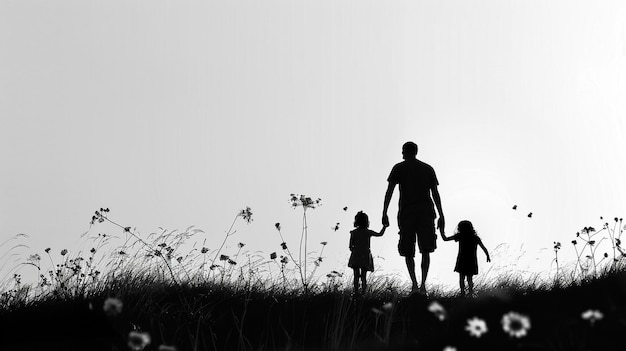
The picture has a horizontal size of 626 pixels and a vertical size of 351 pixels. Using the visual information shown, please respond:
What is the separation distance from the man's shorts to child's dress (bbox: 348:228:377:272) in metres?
0.46

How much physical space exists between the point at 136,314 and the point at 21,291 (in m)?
1.67

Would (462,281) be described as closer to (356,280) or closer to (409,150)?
(356,280)

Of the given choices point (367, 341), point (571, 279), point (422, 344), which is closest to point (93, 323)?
point (367, 341)

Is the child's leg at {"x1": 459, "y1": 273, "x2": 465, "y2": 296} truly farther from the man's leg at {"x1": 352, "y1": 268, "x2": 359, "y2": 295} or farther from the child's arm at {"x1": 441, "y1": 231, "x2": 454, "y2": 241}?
the man's leg at {"x1": 352, "y1": 268, "x2": 359, "y2": 295}

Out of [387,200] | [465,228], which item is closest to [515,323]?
[387,200]

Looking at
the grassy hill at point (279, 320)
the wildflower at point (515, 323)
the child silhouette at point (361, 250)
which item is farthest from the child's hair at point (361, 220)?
the wildflower at point (515, 323)

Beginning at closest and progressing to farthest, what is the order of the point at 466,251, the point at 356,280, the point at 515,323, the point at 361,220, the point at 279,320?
the point at 515,323 → the point at 279,320 → the point at 356,280 → the point at 466,251 → the point at 361,220

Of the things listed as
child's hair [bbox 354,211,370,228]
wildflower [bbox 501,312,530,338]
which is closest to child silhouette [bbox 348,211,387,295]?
child's hair [bbox 354,211,370,228]

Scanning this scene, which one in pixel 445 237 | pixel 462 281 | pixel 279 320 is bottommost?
pixel 279 320

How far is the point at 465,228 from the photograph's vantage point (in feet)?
35.6

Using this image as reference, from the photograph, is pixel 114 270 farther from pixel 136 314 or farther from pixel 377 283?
pixel 377 283

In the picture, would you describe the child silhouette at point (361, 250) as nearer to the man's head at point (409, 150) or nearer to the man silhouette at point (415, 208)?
the man silhouette at point (415, 208)

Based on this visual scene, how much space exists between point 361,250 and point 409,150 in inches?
61.7

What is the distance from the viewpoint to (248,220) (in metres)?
9.34
